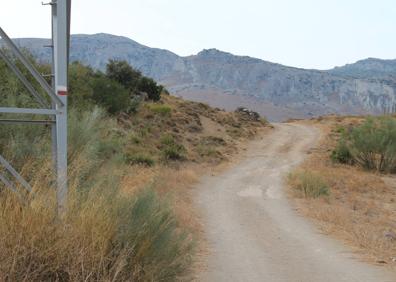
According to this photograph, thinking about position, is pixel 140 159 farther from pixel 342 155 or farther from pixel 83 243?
pixel 83 243

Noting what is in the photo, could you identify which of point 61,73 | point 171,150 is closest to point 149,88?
point 171,150

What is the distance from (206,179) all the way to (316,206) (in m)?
6.83

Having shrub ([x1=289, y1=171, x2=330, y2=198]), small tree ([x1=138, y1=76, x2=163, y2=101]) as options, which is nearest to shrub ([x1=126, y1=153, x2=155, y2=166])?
shrub ([x1=289, y1=171, x2=330, y2=198])

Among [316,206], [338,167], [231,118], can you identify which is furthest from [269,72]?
[316,206]

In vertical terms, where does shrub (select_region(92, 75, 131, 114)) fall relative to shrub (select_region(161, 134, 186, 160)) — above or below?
above

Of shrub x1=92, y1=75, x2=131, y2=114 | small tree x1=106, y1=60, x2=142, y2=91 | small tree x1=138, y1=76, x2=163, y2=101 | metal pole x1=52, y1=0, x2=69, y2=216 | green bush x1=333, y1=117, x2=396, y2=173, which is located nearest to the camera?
metal pole x1=52, y1=0, x2=69, y2=216

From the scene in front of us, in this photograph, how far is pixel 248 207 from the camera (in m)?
14.8

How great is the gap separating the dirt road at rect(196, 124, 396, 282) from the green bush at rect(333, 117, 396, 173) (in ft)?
27.0

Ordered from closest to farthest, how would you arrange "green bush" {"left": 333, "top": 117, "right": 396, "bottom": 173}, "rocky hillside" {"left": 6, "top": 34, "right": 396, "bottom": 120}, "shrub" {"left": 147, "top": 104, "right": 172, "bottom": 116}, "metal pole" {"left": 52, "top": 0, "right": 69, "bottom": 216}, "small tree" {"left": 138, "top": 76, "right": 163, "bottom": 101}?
"metal pole" {"left": 52, "top": 0, "right": 69, "bottom": 216}, "green bush" {"left": 333, "top": 117, "right": 396, "bottom": 173}, "shrub" {"left": 147, "top": 104, "right": 172, "bottom": 116}, "small tree" {"left": 138, "top": 76, "right": 163, "bottom": 101}, "rocky hillside" {"left": 6, "top": 34, "right": 396, "bottom": 120}

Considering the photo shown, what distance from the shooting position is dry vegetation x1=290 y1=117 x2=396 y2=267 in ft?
33.2

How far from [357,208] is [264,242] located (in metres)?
6.80

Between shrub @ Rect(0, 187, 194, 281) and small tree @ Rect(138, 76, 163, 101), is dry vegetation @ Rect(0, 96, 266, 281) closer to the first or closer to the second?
shrub @ Rect(0, 187, 194, 281)

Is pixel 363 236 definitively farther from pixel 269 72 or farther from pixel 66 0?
pixel 269 72

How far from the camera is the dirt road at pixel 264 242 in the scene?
7926 mm
